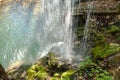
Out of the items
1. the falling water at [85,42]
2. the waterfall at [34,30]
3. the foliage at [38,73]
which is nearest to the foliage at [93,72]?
the foliage at [38,73]

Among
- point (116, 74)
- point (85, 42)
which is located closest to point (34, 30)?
point (85, 42)

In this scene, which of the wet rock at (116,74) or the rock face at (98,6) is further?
the rock face at (98,6)

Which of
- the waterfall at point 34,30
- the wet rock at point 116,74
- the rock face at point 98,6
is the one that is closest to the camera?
the wet rock at point 116,74

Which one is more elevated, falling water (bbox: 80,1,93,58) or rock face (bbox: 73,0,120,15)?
rock face (bbox: 73,0,120,15)

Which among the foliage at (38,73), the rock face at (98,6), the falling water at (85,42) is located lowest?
the foliage at (38,73)

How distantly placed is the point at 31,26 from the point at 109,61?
592 centimetres

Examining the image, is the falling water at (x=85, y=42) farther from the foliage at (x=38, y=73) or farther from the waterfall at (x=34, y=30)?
the foliage at (x=38, y=73)

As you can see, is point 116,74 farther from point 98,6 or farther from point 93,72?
point 98,6

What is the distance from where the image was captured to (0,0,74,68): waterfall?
803 cm

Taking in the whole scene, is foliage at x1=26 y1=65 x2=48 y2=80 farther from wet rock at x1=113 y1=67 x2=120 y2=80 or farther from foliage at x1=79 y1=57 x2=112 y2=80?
wet rock at x1=113 y1=67 x2=120 y2=80

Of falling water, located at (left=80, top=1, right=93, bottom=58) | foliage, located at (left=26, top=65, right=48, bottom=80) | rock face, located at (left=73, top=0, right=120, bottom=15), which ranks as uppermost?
rock face, located at (left=73, top=0, right=120, bottom=15)

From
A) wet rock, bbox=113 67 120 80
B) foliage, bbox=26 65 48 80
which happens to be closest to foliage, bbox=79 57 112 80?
wet rock, bbox=113 67 120 80

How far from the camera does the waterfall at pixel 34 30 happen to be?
316 inches

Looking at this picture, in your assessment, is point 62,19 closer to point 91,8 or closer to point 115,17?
point 91,8
